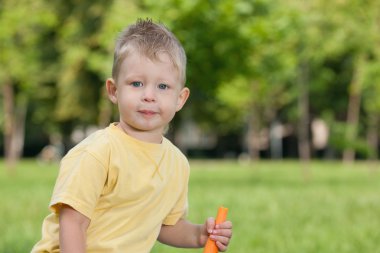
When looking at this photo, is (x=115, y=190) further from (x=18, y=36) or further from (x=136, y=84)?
(x=18, y=36)

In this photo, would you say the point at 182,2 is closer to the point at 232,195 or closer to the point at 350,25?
the point at 232,195

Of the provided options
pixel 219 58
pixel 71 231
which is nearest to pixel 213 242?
pixel 71 231

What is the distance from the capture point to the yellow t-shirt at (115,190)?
9.23 feet

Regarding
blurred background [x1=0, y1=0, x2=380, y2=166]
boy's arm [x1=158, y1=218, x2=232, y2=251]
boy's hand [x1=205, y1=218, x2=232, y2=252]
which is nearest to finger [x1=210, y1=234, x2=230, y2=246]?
boy's hand [x1=205, y1=218, x2=232, y2=252]

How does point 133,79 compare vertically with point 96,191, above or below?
above

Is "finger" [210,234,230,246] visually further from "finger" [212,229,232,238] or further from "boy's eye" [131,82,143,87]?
"boy's eye" [131,82,143,87]

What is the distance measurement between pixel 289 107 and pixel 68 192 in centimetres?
4843

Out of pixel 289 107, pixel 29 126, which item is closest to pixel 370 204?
pixel 289 107

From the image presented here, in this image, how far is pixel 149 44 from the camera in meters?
2.89

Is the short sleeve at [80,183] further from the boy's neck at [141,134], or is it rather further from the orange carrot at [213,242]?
the orange carrot at [213,242]

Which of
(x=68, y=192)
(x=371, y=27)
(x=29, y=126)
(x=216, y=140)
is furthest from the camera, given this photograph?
(x=216, y=140)

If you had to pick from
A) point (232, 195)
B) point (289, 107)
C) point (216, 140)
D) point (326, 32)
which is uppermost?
point (326, 32)

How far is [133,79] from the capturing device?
2.89m

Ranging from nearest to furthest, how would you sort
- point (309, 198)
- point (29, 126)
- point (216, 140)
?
point (309, 198)
point (29, 126)
point (216, 140)
